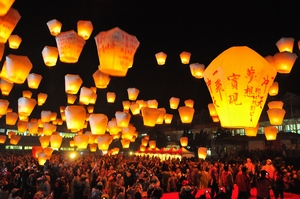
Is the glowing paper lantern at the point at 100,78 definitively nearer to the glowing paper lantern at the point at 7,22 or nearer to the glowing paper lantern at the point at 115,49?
the glowing paper lantern at the point at 115,49

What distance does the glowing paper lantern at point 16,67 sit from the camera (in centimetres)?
957

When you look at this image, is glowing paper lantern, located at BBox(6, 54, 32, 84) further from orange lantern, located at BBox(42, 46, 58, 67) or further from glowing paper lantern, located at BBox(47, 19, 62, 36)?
glowing paper lantern, located at BBox(47, 19, 62, 36)

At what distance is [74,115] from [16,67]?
2904mm

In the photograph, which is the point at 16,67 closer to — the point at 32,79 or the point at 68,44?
the point at 68,44

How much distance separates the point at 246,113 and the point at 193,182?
6.31 metres

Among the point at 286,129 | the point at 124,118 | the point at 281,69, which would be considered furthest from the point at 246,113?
the point at 286,129

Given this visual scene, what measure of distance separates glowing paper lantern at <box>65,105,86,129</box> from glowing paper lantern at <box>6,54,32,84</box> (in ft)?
7.46

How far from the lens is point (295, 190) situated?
11266mm

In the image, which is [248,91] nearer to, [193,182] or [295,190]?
[193,182]

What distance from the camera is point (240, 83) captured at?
5883mm

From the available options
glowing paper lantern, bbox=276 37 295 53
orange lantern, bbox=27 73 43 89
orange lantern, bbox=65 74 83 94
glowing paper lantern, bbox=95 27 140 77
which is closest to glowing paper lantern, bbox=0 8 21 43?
glowing paper lantern, bbox=95 27 140 77

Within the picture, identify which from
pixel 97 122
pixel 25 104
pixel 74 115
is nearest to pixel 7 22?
pixel 74 115

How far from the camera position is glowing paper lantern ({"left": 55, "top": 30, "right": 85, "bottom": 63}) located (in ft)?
30.7

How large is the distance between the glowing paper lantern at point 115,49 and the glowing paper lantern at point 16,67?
10.9 ft
